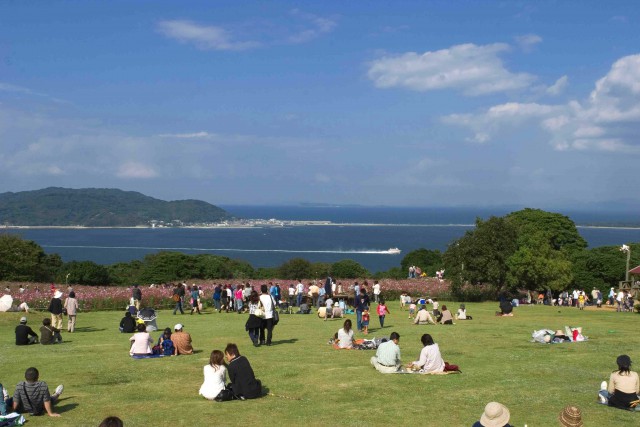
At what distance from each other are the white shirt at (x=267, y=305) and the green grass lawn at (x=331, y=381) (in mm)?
1072

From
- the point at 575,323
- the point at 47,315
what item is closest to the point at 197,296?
the point at 47,315

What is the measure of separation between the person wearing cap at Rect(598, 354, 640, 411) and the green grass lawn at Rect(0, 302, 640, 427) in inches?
11.3

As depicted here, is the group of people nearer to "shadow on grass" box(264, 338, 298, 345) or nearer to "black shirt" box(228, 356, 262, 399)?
"shadow on grass" box(264, 338, 298, 345)

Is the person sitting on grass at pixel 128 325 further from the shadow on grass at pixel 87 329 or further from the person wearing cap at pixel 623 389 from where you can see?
the person wearing cap at pixel 623 389

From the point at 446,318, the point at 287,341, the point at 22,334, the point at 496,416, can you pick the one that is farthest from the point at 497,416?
the point at 446,318

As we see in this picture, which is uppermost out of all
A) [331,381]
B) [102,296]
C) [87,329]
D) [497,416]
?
[497,416]

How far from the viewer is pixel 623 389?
41.7 feet

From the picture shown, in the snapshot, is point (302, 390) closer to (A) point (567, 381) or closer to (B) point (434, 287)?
(A) point (567, 381)

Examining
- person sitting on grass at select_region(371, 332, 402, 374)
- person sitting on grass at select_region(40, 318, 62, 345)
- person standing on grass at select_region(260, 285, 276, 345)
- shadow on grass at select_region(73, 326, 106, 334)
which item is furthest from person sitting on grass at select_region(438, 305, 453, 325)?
person sitting on grass at select_region(40, 318, 62, 345)

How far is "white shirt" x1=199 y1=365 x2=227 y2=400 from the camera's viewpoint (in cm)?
1395

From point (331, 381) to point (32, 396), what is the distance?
6.50 meters

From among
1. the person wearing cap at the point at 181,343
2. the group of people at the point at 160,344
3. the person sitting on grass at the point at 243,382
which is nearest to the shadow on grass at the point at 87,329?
the group of people at the point at 160,344

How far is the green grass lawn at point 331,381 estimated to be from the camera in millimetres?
12359

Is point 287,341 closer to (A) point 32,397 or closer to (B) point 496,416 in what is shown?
(A) point 32,397
